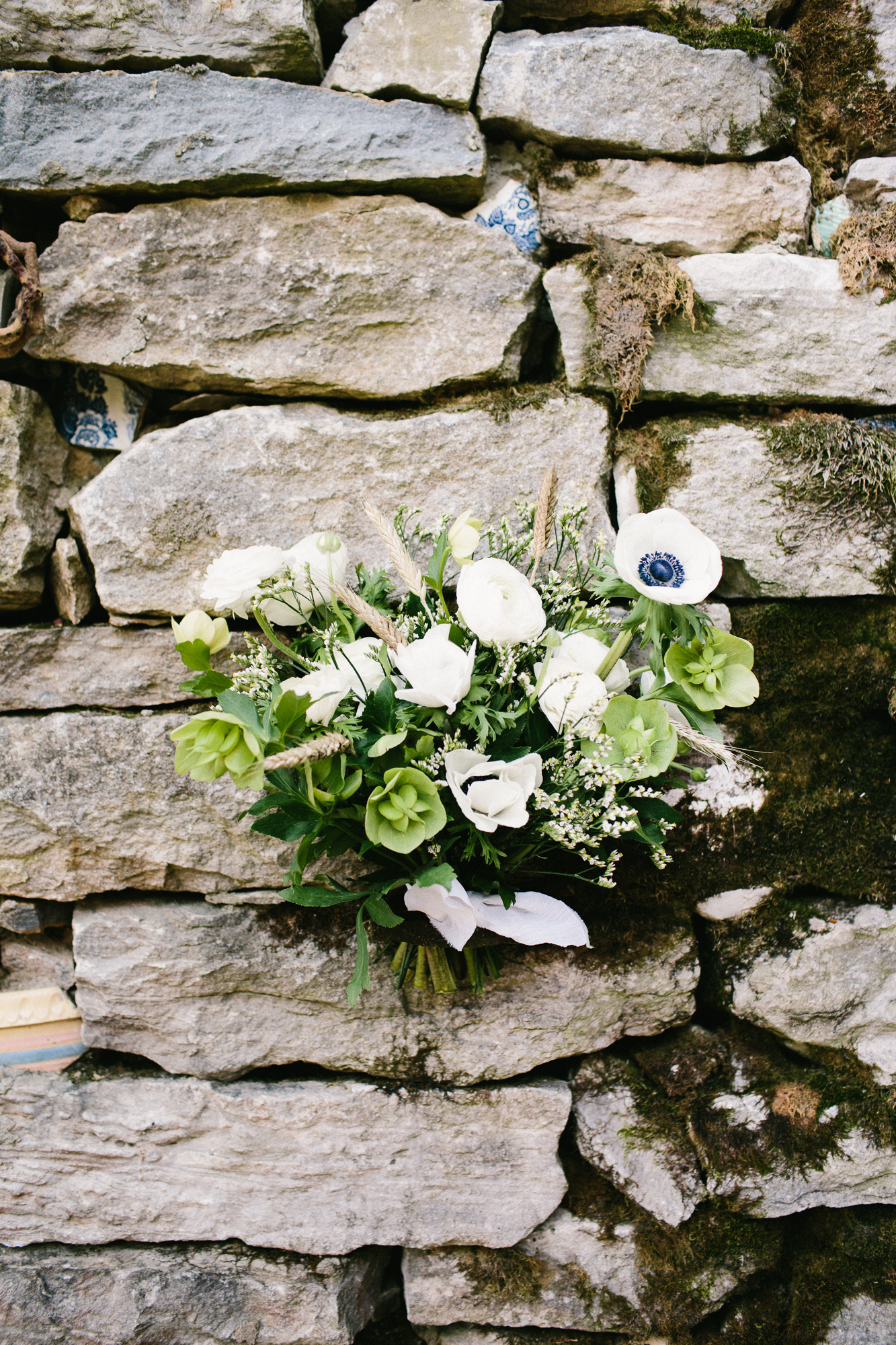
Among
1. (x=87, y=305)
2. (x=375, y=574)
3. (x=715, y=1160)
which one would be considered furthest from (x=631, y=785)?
(x=87, y=305)

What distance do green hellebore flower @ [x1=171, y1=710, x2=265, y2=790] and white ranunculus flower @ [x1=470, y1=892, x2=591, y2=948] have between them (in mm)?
515

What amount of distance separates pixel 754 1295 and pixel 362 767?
1510 millimetres

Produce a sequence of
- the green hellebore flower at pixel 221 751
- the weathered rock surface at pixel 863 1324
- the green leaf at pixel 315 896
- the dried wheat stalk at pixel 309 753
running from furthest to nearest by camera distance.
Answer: the weathered rock surface at pixel 863 1324 < the green leaf at pixel 315 896 < the green hellebore flower at pixel 221 751 < the dried wheat stalk at pixel 309 753

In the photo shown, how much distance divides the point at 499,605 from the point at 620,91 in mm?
1306

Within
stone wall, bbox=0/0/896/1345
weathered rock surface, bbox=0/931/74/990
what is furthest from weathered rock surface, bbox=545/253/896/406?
weathered rock surface, bbox=0/931/74/990

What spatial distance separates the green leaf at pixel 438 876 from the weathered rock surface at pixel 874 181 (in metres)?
1.76

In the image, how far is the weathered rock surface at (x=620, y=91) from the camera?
1.70m

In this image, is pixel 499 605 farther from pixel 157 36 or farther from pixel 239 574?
pixel 157 36

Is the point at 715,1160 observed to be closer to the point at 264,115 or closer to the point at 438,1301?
the point at 438,1301

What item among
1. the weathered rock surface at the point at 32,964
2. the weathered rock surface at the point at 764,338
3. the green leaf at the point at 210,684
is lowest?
the weathered rock surface at the point at 32,964

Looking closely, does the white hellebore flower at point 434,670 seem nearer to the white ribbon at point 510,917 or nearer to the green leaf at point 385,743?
the green leaf at point 385,743

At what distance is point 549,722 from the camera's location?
1.39 m

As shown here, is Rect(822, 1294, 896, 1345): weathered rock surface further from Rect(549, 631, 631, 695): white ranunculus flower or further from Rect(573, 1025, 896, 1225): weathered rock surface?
Rect(549, 631, 631, 695): white ranunculus flower

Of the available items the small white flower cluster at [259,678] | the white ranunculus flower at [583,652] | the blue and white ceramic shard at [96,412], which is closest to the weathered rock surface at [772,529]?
the white ranunculus flower at [583,652]
